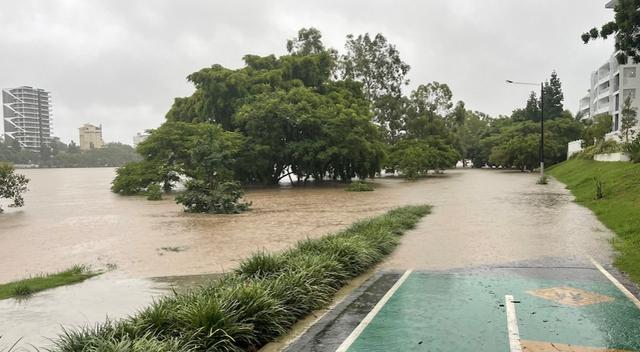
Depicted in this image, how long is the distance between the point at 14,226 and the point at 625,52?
2386 cm

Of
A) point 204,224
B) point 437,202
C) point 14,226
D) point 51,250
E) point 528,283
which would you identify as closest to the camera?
point 528,283

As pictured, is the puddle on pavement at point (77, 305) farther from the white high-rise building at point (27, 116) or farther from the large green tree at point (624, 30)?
the white high-rise building at point (27, 116)

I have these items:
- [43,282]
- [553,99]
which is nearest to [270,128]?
[43,282]

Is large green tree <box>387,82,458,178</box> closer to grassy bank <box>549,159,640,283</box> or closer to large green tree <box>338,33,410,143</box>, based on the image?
large green tree <box>338,33,410,143</box>

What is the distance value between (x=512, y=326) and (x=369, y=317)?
176 cm

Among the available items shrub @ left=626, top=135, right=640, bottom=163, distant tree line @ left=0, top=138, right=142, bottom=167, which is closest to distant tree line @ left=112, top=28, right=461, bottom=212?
shrub @ left=626, top=135, right=640, bottom=163

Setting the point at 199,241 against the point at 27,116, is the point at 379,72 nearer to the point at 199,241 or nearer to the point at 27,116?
the point at 199,241

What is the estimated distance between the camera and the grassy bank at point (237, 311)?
16.7 ft

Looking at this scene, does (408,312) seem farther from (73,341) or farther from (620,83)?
(620,83)

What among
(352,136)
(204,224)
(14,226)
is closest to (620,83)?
(352,136)

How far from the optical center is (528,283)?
8422mm

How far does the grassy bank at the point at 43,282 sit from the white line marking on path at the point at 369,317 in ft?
18.7

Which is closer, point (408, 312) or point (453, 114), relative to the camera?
point (408, 312)

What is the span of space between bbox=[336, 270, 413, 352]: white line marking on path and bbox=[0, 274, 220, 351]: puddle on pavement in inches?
117
